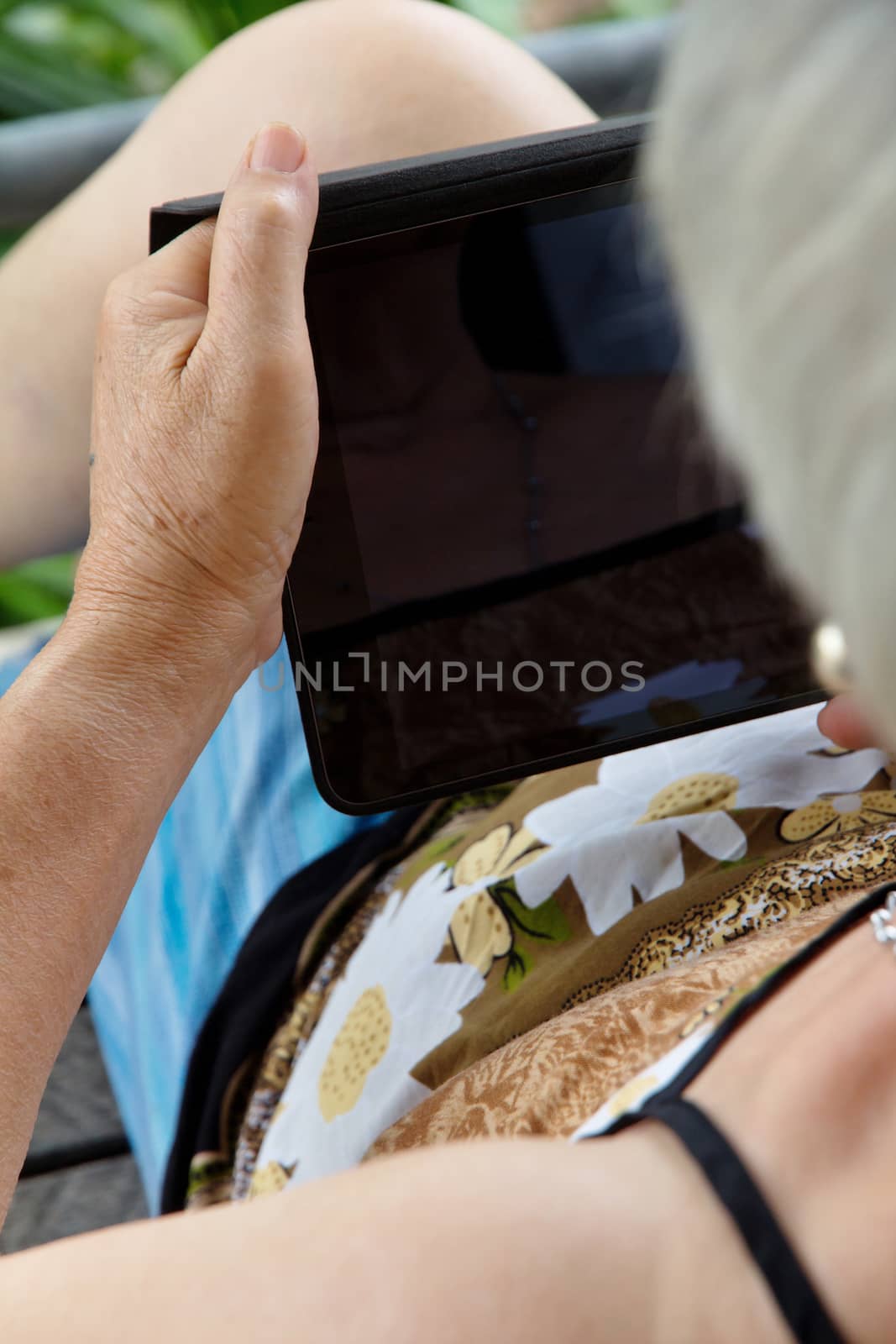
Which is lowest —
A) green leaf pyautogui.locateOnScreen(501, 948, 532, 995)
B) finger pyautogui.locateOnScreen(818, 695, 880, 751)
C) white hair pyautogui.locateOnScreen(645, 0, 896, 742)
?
green leaf pyautogui.locateOnScreen(501, 948, 532, 995)

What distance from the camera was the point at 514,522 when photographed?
0.54 m

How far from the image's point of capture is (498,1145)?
0.38 metres

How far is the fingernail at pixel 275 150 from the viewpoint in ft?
1.44

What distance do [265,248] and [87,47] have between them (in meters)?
1.48

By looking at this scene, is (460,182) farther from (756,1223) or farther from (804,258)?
(756,1223)

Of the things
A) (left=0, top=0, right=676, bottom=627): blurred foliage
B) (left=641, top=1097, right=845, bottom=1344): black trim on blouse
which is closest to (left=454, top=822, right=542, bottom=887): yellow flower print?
(left=641, top=1097, right=845, bottom=1344): black trim on blouse

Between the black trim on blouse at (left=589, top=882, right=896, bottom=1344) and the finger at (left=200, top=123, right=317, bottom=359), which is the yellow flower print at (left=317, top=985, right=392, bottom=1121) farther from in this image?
the finger at (left=200, top=123, right=317, bottom=359)

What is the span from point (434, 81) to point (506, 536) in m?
0.31

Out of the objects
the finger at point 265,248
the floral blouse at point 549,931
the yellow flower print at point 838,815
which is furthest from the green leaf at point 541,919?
the finger at point 265,248

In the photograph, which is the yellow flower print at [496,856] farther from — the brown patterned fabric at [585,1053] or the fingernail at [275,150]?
the fingernail at [275,150]

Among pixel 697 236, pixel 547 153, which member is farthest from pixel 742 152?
pixel 547 153

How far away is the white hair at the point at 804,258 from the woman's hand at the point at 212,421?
21cm

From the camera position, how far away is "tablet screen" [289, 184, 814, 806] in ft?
1.65

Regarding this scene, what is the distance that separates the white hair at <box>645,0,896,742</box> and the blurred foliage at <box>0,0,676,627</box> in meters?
1.38
